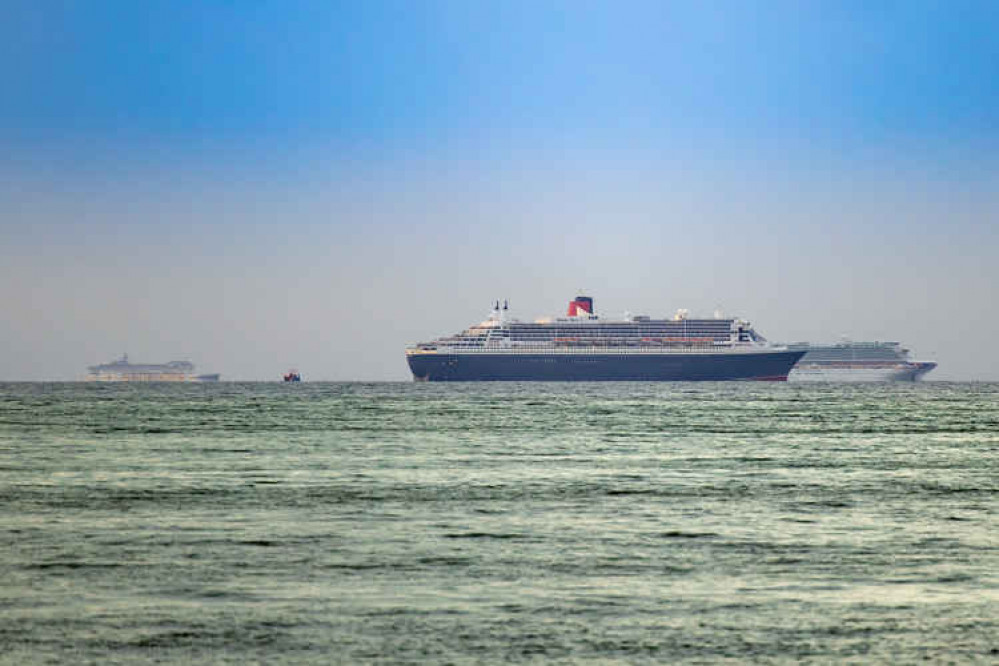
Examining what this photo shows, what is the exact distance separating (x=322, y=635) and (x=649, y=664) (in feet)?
7.75

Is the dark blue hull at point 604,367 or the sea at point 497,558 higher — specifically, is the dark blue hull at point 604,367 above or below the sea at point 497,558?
above

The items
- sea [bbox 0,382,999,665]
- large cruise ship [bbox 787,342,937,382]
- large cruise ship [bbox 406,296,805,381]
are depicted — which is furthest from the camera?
large cruise ship [bbox 787,342,937,382]

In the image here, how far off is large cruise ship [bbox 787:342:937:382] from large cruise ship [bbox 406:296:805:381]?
38.7 meters

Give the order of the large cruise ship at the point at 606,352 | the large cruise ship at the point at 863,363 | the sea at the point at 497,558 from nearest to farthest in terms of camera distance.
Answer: the sea at the point at 497,558, the large cruise ship at the point at 606,352, the large cruise ship at the point at 863,363

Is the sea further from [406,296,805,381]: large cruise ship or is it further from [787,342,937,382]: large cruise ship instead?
[787,342,937,382]: large cruise ship

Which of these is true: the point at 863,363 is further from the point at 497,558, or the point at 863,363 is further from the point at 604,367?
the point at 497,558

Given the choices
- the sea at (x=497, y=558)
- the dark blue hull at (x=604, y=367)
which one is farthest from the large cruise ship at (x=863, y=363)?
the sea at (x=497, y=558)

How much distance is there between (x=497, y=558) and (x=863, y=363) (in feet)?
613

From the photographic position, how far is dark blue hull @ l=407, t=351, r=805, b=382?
152 m

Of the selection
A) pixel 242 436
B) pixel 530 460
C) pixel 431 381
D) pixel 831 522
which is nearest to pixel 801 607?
pixel 831 522

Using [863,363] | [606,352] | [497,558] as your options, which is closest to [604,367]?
[606,352]

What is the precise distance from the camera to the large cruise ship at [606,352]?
15225 cm

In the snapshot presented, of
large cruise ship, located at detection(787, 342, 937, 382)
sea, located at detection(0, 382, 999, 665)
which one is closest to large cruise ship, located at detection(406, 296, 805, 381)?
large cruise ship, located at detection(787, 342, 937, 382)

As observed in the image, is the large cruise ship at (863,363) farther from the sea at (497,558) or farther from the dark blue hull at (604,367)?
the sea at (497,558)
